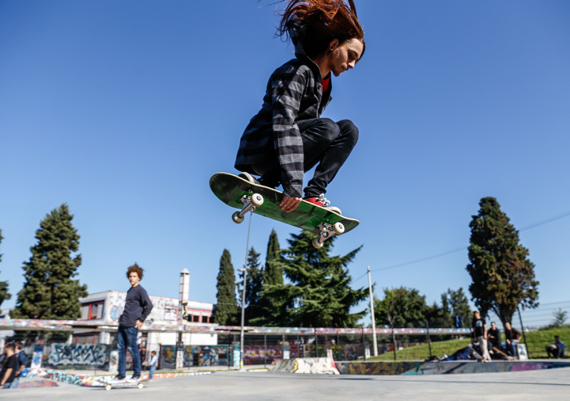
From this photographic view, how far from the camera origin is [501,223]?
140 feet

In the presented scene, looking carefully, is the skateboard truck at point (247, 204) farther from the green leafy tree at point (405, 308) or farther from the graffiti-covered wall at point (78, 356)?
the green leafy tree at point (405, 308)

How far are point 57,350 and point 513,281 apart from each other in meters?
43.3

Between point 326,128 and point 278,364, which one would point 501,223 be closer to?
point 278,364

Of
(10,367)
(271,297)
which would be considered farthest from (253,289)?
(10,367)

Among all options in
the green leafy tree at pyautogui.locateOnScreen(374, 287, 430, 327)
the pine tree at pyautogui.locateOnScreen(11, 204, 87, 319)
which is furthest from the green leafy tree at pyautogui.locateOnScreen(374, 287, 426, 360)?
the pine tree at pyautogui.locateOnScreen(11, 204, 87, 319)

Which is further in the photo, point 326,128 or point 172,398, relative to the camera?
point 172,398

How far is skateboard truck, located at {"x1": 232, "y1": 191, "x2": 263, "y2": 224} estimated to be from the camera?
120 inches

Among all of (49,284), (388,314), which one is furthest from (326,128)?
(388,314)

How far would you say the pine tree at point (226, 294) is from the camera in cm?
4859

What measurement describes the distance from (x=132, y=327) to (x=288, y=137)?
14.9 ft

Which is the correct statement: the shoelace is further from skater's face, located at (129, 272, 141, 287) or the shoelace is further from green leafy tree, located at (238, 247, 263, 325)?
green leafy tree, located at (238, 247, 263, 325)

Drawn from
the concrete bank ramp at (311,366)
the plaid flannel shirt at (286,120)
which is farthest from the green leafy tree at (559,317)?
the plaid flannel shirt at (286,120)

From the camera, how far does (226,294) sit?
169 feet

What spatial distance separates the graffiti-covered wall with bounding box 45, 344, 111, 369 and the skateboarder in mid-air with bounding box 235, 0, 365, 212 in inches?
823
